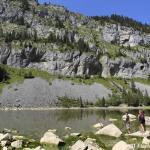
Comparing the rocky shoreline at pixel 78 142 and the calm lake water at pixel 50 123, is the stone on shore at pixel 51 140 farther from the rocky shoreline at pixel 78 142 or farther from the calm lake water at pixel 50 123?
the calm lake water at pixel 50 123

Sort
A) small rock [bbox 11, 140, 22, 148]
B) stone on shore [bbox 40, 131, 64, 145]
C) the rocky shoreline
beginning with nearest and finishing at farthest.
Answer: the rocky shoreline → small rock [bbox 11, 140, 22, 148] → stone on shore [bbox 40, 131, 64, 145]

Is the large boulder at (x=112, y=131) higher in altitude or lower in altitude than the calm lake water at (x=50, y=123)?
higher

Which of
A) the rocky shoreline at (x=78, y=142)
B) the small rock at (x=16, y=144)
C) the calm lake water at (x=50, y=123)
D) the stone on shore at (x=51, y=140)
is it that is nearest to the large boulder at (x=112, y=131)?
the rocky shoreline at (x=78, y=142)

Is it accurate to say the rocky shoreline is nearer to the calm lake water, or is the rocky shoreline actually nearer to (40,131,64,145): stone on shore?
(40,131,64,145): stone on shore

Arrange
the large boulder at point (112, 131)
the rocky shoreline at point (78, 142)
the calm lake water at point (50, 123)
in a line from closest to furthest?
the rocky shoreline at point (78, 142), the large boulder at point (112, 131), the calm lake water at point (50, 123)

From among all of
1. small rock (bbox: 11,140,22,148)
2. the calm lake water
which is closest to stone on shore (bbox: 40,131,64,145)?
small rock (bbox: 11,140,22,148)

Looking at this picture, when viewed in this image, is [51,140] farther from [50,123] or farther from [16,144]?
[50,123]

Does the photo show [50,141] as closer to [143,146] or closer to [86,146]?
[86,146]

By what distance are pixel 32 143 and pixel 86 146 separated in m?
10.6

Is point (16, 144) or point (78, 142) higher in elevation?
point (78, 142)

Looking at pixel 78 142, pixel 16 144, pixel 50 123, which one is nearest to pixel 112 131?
pixel 78 142

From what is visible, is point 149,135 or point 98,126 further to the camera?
point 98,126

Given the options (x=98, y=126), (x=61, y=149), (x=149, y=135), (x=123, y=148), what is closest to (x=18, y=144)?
(x=61, y=149)

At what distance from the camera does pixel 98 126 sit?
74.1 m
